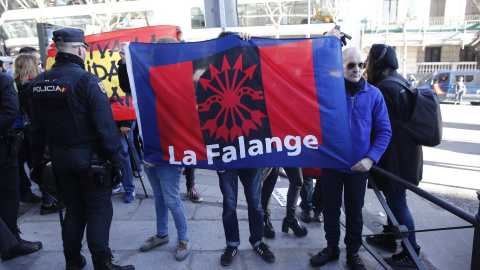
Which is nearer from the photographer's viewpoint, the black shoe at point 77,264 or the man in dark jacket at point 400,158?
the black shoe at point 77,264

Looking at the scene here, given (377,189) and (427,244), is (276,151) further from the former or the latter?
(427,244)

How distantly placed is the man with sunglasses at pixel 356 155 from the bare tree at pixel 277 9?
2591 centimetres

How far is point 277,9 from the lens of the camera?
28578 mm

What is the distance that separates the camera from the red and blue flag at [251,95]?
9.11 ft

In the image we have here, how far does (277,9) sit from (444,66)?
52.2 feet

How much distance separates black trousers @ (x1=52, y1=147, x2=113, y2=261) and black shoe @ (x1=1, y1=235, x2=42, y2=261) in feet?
2.15

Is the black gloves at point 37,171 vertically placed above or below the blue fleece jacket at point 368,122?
below

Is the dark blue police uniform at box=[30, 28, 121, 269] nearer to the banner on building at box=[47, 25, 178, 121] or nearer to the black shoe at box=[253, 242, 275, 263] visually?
the black shoe at box=[253, 242, 275, 263]

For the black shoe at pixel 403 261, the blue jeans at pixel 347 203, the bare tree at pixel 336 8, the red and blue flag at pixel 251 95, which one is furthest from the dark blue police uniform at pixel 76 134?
the bare tree at pixel 336 8

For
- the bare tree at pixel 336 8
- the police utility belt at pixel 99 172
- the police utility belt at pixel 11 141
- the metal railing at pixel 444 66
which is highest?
the bare tree at pixel 336 8

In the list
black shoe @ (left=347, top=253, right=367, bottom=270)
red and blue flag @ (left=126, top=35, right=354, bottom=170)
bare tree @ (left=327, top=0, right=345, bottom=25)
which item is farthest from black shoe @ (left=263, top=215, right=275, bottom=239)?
bare tree @ (left=327, top=0, right=345, bottom=25)

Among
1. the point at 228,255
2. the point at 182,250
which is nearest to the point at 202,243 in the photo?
the point at 182,250

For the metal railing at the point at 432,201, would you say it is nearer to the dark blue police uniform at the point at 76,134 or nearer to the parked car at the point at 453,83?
the dark blue police uniform at the point at 76,134

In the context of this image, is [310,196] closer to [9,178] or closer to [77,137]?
[77,137]
